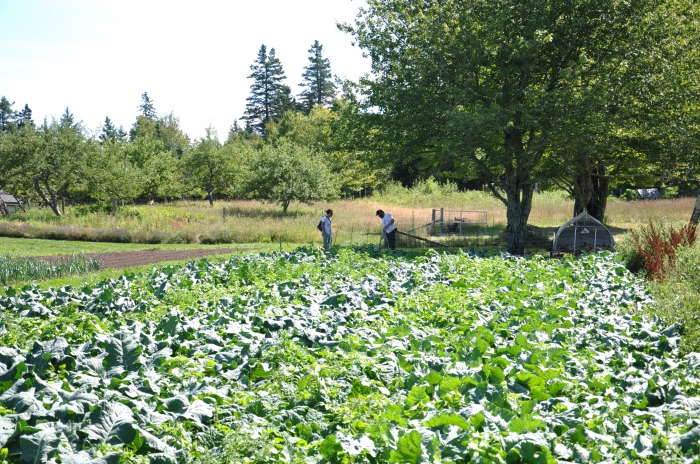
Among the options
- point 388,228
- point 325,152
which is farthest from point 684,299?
point 325,152

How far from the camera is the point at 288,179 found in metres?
34.5

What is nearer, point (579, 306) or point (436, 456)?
point (436, 456)

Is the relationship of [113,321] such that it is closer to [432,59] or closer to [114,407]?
[114,407]

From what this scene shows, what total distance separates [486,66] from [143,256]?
1270cm

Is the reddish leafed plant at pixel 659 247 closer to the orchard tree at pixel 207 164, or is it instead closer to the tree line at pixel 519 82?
A: the tree line at pixel 519 82

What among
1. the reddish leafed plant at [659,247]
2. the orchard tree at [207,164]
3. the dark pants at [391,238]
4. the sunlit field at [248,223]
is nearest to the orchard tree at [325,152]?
the orchard tree at [207,164]

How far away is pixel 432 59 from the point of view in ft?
56.5

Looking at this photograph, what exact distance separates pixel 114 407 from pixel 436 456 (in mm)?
2209

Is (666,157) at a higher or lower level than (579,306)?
higher

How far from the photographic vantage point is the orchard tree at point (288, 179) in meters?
33.9

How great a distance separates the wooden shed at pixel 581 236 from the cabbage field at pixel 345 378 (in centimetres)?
1011

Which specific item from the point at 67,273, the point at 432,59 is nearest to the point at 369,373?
the point at 67,273

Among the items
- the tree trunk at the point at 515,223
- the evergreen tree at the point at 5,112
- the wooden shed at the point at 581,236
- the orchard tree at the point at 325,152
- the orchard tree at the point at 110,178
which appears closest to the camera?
the wooden shed at the point at 581,236

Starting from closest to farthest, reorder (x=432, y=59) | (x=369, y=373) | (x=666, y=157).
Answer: (x=369, y=373), (x=432, y=59), (x=666, y=157)
